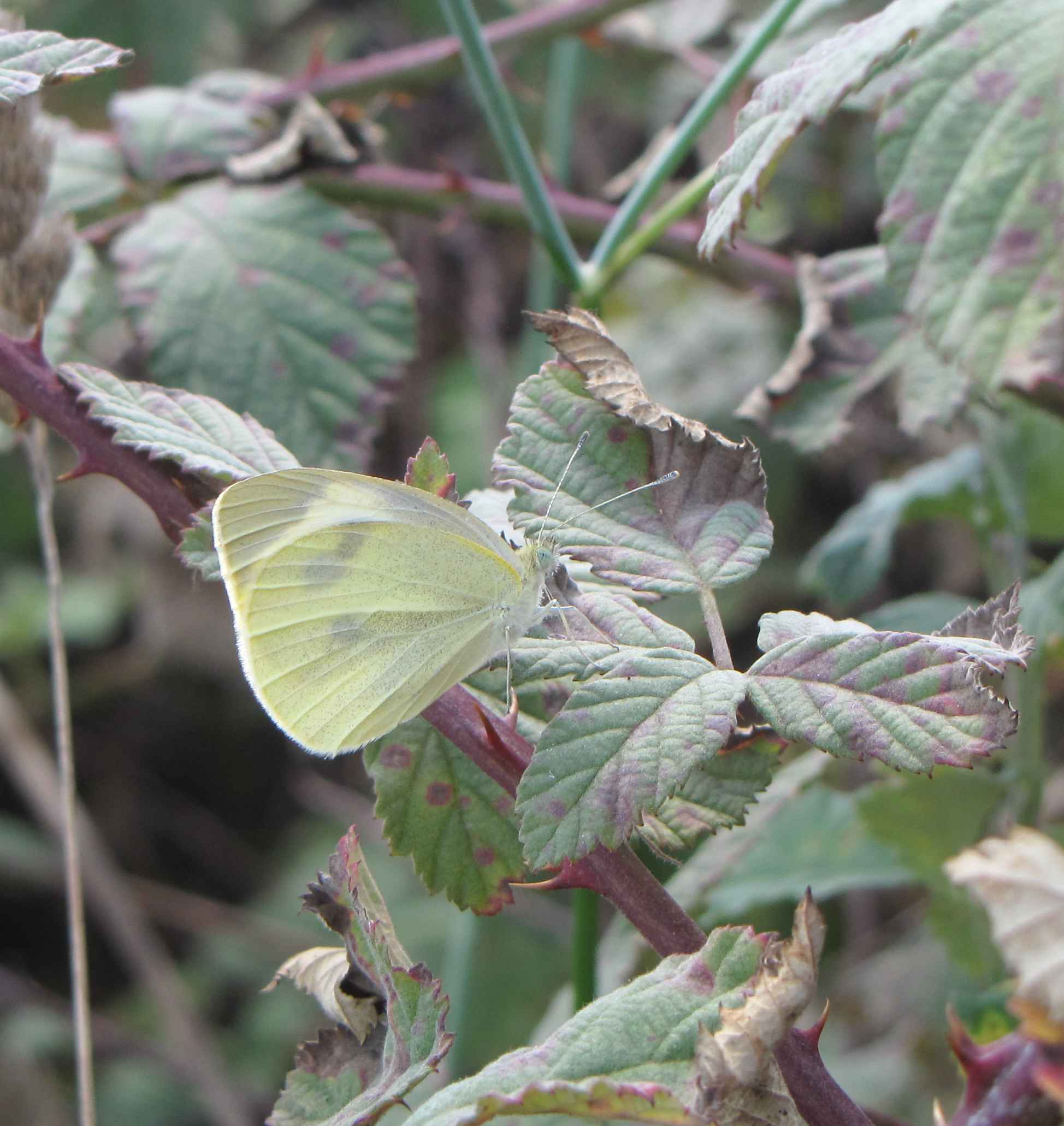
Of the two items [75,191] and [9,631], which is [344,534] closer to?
[75,191]

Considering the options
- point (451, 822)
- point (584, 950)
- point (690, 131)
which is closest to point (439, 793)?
point (451, 822)

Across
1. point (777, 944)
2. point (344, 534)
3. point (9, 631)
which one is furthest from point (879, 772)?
point (9, 631)

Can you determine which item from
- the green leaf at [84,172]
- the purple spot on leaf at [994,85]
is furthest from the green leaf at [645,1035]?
the green leaf at [84,172]

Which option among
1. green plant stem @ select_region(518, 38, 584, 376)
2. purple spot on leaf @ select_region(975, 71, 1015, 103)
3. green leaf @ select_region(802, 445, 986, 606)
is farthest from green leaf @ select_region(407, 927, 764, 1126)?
green plant stem @ select_region(518, 38, 584, 376)

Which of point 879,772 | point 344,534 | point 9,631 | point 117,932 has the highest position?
point 344,534

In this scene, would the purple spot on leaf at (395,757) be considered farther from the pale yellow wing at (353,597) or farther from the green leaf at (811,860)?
the green leaf at (811,860)

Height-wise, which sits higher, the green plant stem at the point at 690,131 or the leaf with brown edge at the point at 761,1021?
the green plant stem at the point at 690,131

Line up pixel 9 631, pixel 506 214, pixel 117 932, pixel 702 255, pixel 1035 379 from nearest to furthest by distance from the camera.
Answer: pixel 702 255, pixel 1035 379, pixel 506 214, pixel 117 932, pixel 9 631
